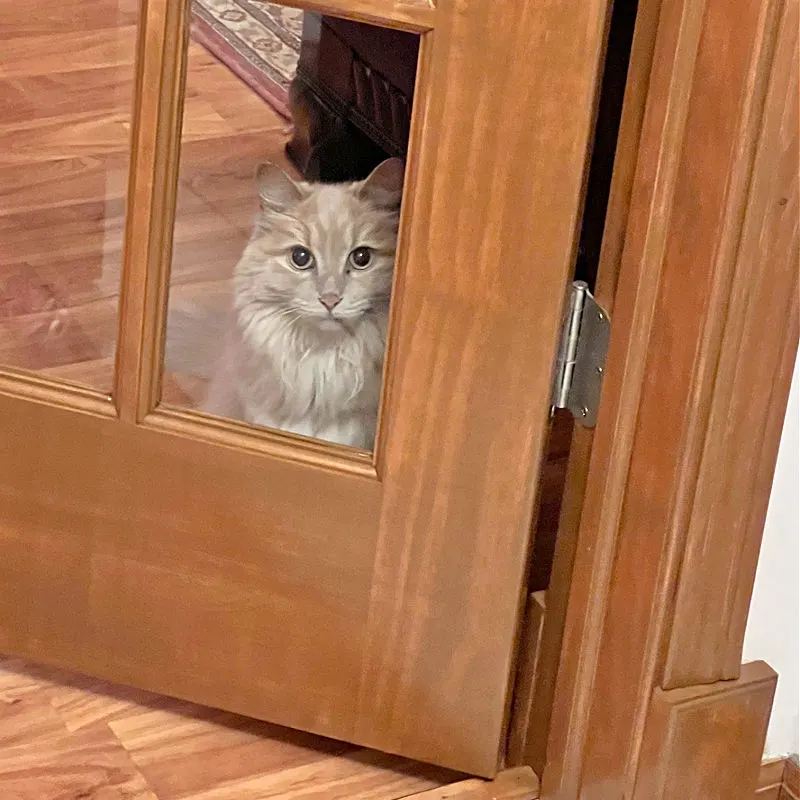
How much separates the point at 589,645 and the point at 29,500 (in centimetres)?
55

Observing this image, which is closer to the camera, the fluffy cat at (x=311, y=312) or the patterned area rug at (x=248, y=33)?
the patterned area rug at (x=248, y=33)

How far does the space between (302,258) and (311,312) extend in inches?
2.1

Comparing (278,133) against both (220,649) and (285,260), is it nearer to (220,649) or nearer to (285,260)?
(285,260)

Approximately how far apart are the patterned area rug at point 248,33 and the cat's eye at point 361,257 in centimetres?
18

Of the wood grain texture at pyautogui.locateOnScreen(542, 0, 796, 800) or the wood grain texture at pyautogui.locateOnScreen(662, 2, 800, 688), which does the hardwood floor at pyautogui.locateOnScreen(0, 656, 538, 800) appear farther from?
the wood grain texture at pyautogui.locateOnScreen(662, 2, 800, 688)

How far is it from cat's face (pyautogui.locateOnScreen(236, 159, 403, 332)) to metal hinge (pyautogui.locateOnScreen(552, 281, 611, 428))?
0.16m

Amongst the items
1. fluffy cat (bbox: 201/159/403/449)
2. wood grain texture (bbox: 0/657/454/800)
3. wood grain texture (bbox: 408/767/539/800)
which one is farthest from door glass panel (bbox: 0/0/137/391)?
wood grain texture (bbox: 408/767/539/800)

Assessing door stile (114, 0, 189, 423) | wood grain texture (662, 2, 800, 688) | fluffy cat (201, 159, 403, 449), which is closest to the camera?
wood grain texture (662, 2, 800, 688)

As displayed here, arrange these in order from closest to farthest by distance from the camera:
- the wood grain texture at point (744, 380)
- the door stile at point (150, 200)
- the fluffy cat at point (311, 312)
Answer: the wood grain texture at point (744, 380), the door stile at point (150, 200), the fluffy cat at point (311, 312)

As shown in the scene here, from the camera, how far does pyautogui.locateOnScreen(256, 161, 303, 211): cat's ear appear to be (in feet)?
3.73

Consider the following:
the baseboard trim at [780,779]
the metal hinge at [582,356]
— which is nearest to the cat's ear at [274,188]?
the metal hinge at [582,356]

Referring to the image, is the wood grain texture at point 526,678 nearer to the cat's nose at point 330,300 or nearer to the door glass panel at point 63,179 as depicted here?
the cat's nose at point 330,300

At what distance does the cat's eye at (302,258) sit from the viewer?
1.21 m

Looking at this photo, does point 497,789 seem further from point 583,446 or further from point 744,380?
point 744,380
